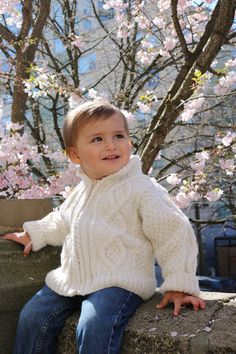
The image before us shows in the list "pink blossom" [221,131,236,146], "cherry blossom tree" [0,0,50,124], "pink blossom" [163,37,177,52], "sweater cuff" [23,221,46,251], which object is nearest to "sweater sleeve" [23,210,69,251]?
"sweater cuff" [23,221,46,251]

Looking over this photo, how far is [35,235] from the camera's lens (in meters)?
2.13

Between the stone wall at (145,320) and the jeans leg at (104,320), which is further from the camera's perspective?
the jeans leg at (104,320)

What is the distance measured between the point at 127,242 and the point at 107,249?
82 mm

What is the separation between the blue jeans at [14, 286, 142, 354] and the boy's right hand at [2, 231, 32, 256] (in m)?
0.19

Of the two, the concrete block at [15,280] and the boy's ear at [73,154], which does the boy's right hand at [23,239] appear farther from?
the boy's ear at [73,154]

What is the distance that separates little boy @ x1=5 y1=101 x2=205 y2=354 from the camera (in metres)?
1.72

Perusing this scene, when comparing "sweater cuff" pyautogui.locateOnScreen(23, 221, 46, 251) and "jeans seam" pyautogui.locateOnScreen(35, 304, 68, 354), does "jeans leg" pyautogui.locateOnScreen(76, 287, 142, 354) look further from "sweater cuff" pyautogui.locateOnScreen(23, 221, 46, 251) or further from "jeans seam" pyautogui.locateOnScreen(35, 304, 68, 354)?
"sweater cuff" pyautogui.locateOnScreen(23, 221, 46, 251)

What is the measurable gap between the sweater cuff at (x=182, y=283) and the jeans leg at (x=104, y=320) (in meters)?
0.15

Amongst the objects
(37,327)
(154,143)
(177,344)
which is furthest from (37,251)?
(154,143)

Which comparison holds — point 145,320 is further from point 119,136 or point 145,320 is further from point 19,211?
point 19,211

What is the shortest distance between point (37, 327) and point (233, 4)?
2.51 m

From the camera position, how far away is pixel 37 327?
183 cm

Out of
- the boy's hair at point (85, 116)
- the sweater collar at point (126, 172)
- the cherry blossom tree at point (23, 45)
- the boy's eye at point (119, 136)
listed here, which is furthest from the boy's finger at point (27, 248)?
the cherry blossom tree at point (23, 45)

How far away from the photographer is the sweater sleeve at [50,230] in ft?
7.04
